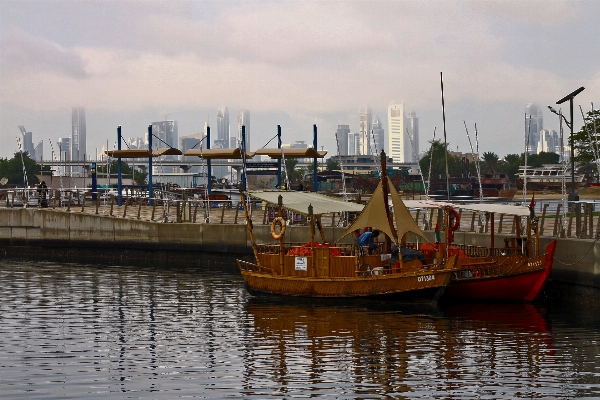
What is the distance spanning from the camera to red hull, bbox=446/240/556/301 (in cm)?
3167

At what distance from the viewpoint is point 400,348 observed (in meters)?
24.1

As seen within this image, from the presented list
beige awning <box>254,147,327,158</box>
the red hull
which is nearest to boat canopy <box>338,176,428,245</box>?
the red hull

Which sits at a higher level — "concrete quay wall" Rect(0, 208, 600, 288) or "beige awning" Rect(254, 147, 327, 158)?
"beige awning" Rect(254, 147, 327, 158)

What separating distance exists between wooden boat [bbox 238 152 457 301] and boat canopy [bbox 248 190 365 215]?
1.3 inches

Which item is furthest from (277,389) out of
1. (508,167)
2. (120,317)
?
(508,167)

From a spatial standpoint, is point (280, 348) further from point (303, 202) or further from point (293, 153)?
point (293, 153)

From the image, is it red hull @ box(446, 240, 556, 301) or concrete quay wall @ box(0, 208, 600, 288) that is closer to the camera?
red hull @ box(446, 240, 556, 301)

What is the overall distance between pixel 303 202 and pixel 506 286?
7.56m

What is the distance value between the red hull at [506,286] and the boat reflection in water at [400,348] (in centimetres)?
41

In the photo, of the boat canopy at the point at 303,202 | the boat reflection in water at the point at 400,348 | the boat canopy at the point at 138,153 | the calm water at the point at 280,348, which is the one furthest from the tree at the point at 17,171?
the boat reflection in water at the point at 400,348

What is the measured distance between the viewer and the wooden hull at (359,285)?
3078cm

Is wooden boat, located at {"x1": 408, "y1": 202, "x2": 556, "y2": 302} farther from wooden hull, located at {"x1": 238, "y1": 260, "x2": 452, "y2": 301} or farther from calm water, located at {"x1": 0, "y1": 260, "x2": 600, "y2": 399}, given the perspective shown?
wooden hull, located at {"x1": 238, "y1": 260, "x2": 452, "y2": 301}

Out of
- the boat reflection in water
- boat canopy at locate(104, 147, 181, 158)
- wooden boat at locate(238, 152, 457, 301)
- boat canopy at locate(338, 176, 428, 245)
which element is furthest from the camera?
boat canopy at locate(104, 147, 181, 158)

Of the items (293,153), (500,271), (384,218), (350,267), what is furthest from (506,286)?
(293,153)
